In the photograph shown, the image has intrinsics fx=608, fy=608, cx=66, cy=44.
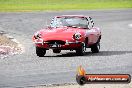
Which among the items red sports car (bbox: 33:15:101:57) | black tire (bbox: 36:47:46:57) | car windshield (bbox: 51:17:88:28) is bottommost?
black tire (bbox: 36:47:46:57)

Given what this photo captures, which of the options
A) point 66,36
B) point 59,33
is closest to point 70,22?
point 59,33

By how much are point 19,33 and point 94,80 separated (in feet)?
83.0

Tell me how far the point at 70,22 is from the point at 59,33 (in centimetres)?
141

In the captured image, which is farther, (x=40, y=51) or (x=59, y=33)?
(x=40, y=51)

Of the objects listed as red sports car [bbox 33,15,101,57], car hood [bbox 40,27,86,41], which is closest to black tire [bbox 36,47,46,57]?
red sports car [bbox 33,15,101,57]

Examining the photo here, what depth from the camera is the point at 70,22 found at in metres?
19.8

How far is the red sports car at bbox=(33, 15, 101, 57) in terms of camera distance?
18312 mm

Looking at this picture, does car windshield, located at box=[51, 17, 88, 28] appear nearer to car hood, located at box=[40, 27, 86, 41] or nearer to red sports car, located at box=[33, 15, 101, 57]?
red sports car, located at box=[33, 15, 101, 57]

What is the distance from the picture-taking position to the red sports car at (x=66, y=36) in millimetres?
18312

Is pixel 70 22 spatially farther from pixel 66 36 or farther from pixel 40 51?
pixel 40 51

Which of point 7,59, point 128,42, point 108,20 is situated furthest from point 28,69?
point 108,20

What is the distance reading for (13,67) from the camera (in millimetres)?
14977

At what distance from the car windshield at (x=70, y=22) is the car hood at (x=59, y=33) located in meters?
0.67

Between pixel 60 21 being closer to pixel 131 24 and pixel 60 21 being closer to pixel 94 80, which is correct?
pixel 94 80
